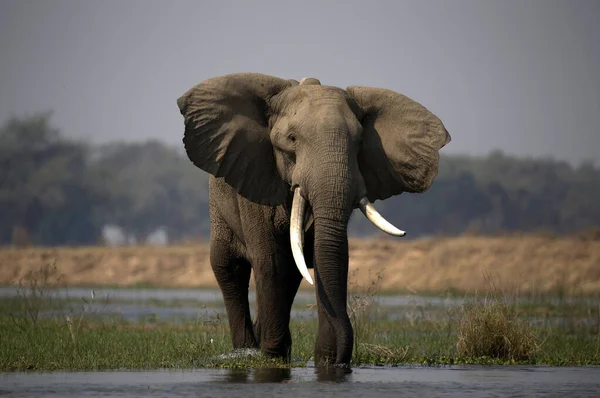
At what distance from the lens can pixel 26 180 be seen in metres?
87.3

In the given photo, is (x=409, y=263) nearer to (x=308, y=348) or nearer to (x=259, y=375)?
(x=308, y=348)

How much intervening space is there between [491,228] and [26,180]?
31626mm

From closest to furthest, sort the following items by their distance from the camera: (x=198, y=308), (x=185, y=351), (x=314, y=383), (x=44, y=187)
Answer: (x=314, y=383) → (x=185, y=351) → (x=198, y=308) → (x=44, y=187)

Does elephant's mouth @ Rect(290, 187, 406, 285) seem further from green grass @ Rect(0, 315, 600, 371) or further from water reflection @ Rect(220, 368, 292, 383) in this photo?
green grass @ Rect(0, 315, 600, 371)

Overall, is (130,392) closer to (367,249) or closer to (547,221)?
(367,249)

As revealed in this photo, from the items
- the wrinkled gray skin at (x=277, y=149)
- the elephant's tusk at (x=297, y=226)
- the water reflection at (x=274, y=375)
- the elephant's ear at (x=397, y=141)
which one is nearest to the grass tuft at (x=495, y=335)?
the elephant's ear at (x=397, y=141)

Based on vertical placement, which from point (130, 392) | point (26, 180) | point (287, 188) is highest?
point (26, 180)

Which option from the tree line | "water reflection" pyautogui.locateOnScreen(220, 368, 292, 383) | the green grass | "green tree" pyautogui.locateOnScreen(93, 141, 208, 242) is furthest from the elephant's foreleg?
"green tree" pyautogui.locateOnScreen(93, 141, 208, 242)

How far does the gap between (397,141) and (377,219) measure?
160 centimetres

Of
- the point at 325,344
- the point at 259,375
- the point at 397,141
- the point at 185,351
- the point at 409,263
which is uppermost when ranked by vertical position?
the point at 397,141

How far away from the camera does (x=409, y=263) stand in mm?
51500

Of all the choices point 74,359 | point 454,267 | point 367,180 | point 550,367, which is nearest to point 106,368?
point 74,359

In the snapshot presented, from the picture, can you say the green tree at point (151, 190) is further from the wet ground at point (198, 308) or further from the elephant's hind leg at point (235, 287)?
the elephant's hind leg at point (235, 287)

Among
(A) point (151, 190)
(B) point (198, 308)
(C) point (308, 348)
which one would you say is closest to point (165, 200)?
(A) point (151, 190)
